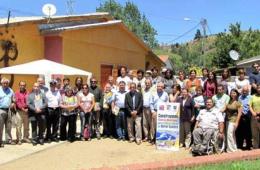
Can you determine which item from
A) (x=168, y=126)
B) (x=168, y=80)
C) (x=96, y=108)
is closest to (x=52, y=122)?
(x=96, y=108)

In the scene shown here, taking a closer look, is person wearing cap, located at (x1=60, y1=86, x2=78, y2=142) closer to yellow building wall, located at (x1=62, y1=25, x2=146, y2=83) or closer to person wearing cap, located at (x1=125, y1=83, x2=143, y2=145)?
person wearing cap, located at (x1=125, y1=83, x2=143, y2=145)

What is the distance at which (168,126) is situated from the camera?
1356 cm

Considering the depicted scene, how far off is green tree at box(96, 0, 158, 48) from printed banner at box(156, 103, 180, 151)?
166 ft

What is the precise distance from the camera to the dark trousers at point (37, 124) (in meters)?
14.0

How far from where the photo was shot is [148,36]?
67250 mm

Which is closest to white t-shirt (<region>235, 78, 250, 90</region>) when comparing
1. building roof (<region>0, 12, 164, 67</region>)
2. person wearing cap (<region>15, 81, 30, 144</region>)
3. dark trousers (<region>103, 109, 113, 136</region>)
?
dark trousers (<region>103, 109, 113, 136</region>)

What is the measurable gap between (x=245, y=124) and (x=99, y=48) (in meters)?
11.4

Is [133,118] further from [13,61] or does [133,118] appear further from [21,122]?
[13,61]

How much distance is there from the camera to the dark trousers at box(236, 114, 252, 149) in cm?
1297

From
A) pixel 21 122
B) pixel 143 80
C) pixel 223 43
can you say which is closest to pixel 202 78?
pixel 143 80

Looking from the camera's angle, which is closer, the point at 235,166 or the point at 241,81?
the point at 235,166

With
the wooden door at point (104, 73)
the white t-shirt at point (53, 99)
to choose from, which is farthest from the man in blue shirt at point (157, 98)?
the wooden door at point (104, 73)

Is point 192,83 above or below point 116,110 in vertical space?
above

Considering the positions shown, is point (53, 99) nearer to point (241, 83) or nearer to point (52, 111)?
point (52, 111)
